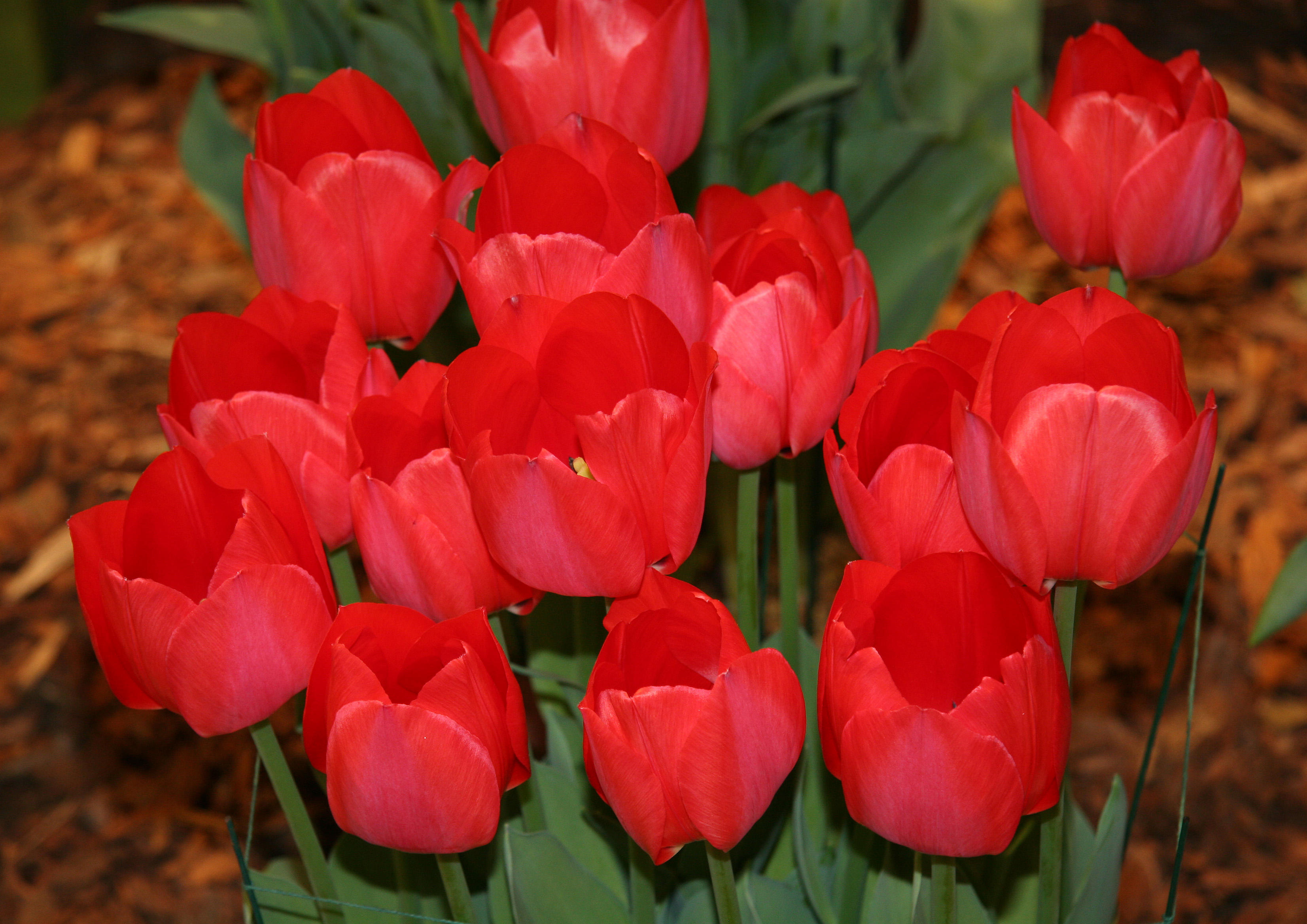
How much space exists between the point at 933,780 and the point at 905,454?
0.31 ft

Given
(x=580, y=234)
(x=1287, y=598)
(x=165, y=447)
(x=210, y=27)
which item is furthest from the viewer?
(x=165, y=447)

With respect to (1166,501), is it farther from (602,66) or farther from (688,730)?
(602,66)

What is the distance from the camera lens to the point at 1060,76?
1.58 feet

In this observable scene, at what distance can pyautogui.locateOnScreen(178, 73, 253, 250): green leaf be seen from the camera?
1080 millimetres

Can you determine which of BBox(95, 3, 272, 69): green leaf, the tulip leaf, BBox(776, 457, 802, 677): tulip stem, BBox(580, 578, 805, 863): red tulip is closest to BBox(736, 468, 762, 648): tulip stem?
BBox(776, 457, 802, 677): tulip stem

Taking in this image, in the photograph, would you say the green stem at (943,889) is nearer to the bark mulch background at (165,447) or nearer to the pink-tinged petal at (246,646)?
the pink-tinged petal at (246,646)

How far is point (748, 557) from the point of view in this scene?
1.63ft

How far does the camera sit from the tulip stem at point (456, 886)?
408 mm

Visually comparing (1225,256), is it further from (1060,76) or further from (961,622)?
(961,622)

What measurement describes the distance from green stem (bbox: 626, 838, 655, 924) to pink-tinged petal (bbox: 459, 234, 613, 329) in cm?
18

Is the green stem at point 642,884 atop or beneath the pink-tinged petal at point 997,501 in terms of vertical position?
beneath

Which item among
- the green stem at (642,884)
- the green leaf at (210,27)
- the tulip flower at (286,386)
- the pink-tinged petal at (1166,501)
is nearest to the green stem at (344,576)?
the tulip flower at (286,386)

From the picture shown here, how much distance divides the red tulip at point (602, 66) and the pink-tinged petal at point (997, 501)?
0.65 feet

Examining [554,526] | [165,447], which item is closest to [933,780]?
[554,526]
